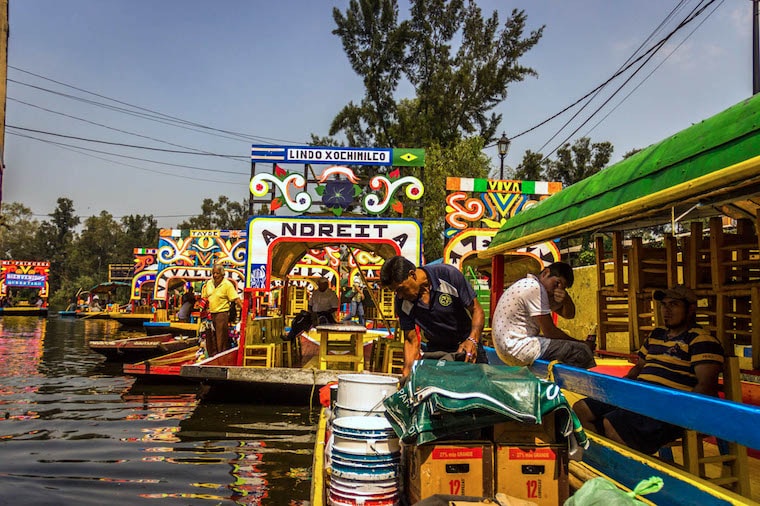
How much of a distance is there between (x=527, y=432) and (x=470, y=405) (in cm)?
43

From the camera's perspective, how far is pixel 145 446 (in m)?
7.67

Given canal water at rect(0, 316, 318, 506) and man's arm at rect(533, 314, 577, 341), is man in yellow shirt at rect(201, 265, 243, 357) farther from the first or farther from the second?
man's arm at rect(533, 314, 577, 341)

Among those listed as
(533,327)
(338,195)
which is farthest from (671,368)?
(338,195)

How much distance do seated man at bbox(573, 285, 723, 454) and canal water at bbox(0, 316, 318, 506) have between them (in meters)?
2.96

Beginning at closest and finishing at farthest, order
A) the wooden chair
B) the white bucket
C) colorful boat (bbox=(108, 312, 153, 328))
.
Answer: the wooden chair, the white bucket, colorful boat (bbox=(108, 312, 153, 328))

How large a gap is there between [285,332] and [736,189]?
9.74 meters

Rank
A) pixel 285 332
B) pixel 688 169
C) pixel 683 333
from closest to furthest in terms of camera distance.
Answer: pixel 688 169, pixel 683 333, pixel 285 332

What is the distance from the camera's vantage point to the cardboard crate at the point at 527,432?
3.22 metres

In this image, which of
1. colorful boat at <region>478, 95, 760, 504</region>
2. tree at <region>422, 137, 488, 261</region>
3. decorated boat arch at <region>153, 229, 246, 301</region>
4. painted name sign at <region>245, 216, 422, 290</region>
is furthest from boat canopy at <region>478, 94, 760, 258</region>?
decorated boat arch at <region>153, 229, 246, 301</region>

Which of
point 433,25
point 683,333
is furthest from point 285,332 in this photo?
point 433,25

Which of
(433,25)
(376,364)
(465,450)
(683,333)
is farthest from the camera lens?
(433,25)

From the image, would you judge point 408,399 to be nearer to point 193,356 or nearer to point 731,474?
point 731,474

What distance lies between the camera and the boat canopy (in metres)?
3.13

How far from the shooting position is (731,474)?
381 centimetres
